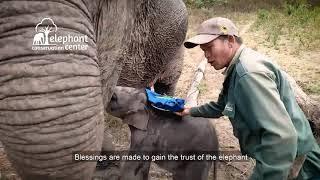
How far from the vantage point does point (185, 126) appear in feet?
10.8

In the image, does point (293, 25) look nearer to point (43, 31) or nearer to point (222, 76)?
point (222, 76)

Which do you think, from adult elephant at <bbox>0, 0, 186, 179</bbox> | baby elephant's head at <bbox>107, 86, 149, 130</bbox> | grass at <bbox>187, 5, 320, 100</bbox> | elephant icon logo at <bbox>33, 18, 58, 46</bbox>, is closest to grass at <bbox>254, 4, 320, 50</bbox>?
grass at <bbox>187, 5, 320, 100</bbox>

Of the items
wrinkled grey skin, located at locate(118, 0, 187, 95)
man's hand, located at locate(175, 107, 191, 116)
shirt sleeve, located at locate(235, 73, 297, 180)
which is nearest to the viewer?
shirt sleeve, located at locate(235, 73, 297, 180)

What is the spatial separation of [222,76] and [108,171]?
2.30 metres

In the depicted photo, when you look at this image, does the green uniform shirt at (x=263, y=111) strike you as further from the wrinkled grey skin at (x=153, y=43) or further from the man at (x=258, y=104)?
the wrinkled grey skin at (x=153, y=43)

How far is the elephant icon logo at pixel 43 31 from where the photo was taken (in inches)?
66.5

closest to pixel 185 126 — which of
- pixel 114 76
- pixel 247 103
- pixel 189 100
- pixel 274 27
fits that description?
pixel 114 76

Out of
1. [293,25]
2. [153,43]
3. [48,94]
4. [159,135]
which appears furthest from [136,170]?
[293,25]

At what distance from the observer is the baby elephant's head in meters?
3.25

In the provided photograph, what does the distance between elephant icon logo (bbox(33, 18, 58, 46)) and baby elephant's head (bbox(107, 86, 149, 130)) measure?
1535 millimetres

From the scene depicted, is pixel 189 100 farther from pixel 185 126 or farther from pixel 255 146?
pixel 255 146

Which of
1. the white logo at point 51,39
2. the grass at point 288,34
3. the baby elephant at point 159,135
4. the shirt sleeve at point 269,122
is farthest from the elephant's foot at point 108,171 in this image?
the grass at point 288,34

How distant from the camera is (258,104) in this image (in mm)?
2217

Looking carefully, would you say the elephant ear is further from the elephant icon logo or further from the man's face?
the elephant icon logo
